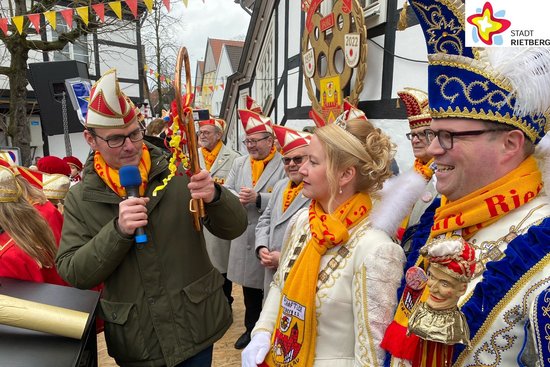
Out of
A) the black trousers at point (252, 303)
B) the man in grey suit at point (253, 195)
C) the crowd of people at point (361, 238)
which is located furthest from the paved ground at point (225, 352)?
the crowd of people at point (361, 238)

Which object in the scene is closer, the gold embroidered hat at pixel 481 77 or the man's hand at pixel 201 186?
the gold embroidered hat at pixel 481 77

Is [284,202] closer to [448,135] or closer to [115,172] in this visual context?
[115,172]

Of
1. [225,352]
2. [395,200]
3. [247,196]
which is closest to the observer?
[395,200]

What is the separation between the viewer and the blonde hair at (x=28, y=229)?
212cm

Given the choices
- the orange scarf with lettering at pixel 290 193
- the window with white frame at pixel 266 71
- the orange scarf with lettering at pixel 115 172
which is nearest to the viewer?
the orange scarf with lettering at pixel 115 172

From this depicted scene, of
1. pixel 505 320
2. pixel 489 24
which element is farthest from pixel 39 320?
pixel 489 24

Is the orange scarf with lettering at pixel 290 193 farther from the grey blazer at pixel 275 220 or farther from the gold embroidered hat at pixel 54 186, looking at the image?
the gold embroidered hat at pixel 54 186

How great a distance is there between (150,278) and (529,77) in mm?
1668

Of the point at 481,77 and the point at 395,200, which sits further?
the point at 395,200


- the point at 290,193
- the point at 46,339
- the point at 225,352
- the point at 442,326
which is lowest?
the point at 225,352

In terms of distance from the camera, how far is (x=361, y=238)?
1.58m

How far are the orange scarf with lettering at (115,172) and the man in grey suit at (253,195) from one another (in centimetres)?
164

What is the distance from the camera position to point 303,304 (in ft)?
5.24

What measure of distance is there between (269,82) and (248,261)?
6.51m
